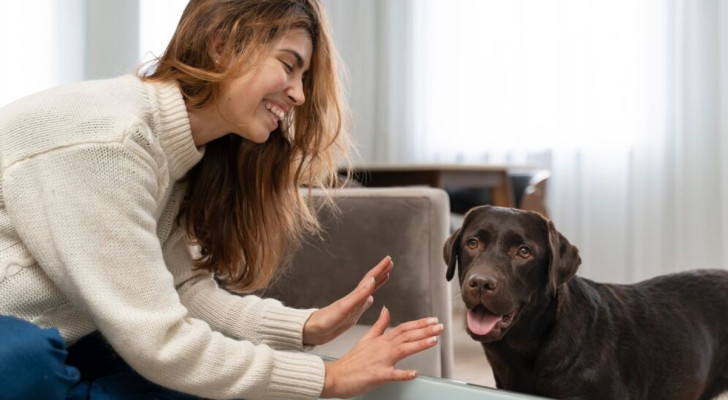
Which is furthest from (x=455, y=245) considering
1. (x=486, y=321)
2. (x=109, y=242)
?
(x=109, y=242)

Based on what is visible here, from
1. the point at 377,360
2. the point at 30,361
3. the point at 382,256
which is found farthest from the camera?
the point at 382,256

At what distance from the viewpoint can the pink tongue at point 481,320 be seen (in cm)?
83

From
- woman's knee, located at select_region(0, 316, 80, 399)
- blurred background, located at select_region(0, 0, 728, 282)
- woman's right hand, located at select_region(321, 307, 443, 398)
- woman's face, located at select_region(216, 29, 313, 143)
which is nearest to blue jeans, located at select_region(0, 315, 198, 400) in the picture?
woman's knee, located at select_region(0, 316, 80, 399)

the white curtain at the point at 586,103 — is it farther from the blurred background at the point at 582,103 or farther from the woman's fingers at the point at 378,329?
the woman's fingers at the point at 378,329

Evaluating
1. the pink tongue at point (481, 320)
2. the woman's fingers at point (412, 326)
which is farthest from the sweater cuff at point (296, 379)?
the pink tongue at point (481, 320)

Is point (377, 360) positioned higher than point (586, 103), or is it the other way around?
point (586, 103)

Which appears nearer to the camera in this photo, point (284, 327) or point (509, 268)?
point (509, 268)

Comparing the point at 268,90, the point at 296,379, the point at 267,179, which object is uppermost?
the point at 268,90

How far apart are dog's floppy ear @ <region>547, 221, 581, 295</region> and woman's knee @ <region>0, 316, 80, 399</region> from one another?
23.4 inches

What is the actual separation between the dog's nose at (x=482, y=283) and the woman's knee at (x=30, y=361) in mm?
497

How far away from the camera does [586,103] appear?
3.70ft

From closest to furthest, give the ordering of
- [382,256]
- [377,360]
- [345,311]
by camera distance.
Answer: [377,360], [345,311], [382,256]

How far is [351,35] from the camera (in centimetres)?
132

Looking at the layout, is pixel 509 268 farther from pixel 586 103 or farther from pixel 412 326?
pixel 586 103
